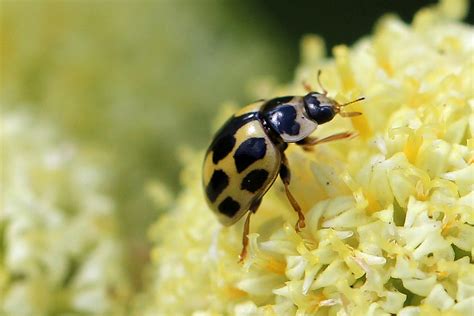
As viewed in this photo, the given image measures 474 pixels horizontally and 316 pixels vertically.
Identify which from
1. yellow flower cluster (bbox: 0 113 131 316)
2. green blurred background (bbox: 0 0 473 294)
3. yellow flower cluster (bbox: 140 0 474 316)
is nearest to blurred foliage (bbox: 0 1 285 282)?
green blurred background (bbox: 0 0 473 294)

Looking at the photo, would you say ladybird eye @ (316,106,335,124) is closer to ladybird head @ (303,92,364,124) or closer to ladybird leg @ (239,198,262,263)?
ladybird head @ (303,92,364,124)

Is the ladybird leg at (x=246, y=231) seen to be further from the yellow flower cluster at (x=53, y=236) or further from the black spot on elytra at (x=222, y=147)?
the yellow flower cluster at (x=53, y=236)

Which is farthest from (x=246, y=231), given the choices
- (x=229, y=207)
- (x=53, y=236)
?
(x=53, y=236)

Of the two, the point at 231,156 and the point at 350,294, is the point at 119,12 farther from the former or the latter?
the point at 350,294

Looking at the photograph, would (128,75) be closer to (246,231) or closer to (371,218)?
(246,231)

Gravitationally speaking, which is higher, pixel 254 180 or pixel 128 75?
pixel 128 75

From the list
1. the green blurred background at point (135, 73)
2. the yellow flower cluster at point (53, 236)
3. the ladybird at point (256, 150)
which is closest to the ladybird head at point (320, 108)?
the ladybird at point (256, 150)
